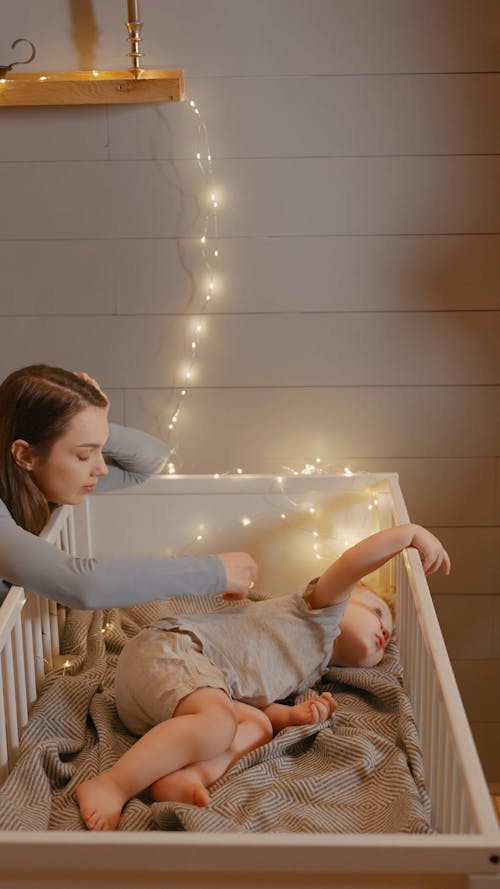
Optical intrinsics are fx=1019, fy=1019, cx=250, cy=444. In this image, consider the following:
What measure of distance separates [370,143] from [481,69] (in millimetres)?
232

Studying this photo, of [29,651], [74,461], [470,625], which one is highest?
[74,461]

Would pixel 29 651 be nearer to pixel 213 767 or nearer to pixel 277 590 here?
pixel 213 767

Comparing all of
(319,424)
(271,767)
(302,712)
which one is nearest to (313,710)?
(302,712)

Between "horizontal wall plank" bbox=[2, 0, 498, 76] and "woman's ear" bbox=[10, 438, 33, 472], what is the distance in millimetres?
779

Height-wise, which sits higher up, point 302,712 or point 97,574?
point 97,574

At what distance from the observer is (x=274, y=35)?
5.94 ft

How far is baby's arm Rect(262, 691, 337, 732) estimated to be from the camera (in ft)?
4.47

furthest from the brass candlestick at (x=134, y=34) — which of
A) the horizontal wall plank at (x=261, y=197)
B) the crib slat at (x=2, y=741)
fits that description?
the crib slat at (x=2, y=741)

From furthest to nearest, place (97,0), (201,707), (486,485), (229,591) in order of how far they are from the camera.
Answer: (486,485), (97,0), (229,591), (201,707)

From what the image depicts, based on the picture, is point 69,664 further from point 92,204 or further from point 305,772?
point 92,204

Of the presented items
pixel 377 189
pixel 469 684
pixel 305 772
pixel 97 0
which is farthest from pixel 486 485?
pixel 97 0

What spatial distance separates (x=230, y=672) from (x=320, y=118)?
102 cm

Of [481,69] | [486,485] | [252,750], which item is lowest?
[252,750]

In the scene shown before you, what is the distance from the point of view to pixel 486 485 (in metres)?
2.01
